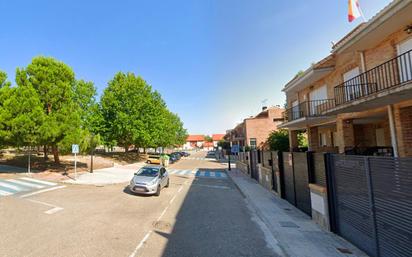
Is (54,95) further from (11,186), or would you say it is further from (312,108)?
(312,108)

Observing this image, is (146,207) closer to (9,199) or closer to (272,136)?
(9,199)

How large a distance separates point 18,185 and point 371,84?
820 inches

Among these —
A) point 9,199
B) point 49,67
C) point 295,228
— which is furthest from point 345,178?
point 49,67

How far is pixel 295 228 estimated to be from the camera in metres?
7.79

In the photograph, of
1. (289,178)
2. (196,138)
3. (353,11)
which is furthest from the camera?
(196,138)

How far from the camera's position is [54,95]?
805 inches

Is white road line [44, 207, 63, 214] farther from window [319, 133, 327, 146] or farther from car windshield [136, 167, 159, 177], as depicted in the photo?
window [319, 133, 327, 146]

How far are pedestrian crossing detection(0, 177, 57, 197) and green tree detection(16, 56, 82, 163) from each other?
351 centimetres

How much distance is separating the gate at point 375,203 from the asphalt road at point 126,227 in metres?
2.31

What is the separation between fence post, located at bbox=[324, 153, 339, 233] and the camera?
23.7ft

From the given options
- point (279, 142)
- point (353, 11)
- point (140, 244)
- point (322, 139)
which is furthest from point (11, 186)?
point (279, 142)

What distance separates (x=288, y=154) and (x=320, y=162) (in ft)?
11.1

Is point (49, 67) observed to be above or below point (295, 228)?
above

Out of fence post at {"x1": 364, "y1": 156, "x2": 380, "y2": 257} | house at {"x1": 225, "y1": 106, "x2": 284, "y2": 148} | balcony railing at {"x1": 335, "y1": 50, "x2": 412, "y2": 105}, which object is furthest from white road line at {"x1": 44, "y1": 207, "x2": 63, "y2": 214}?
house at {"x1": 225, "y1": 106, "x2": 284, "y2": 148}
